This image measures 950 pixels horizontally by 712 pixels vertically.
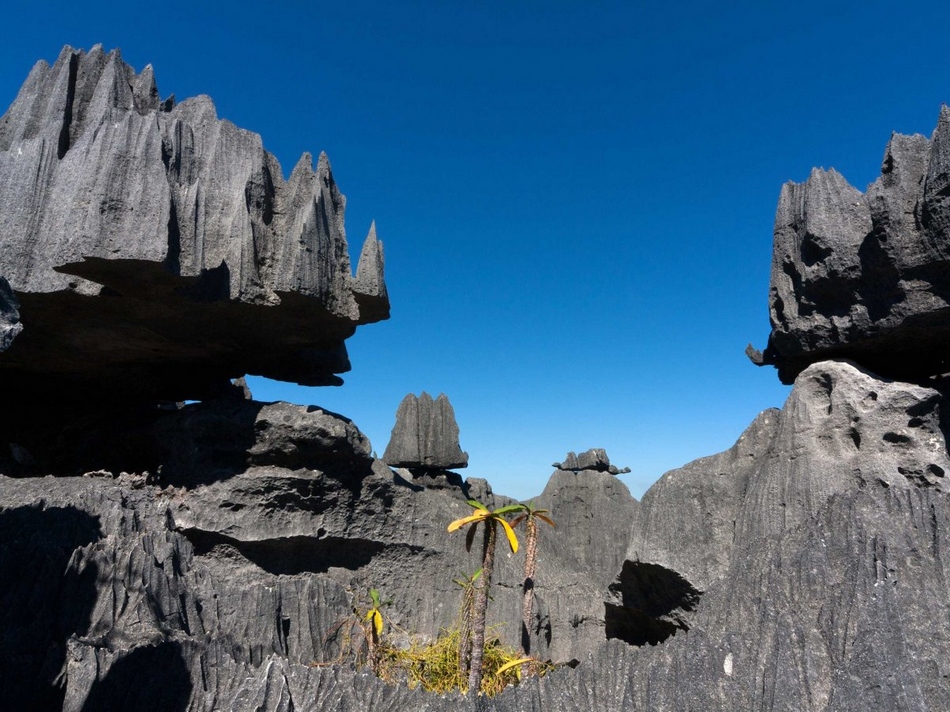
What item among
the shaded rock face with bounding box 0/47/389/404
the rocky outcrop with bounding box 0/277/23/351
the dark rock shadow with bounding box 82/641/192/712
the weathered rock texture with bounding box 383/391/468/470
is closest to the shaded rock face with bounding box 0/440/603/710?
the dark rock shadow with bounding box 82/641/192/712

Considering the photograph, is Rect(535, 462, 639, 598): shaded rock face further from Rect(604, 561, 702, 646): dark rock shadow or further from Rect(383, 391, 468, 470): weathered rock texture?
Rect(604, 561, 702, 646): dark rock shadow

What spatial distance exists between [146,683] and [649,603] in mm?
5892

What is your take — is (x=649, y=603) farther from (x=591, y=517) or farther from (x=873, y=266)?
(x=591, y=517)

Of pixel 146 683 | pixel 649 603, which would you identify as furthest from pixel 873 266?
pixel 146 683

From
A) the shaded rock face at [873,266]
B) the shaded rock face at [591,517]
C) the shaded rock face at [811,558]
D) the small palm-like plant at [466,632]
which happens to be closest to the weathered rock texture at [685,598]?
the shaded rock face at [811,558]

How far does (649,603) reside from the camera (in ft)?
28.3

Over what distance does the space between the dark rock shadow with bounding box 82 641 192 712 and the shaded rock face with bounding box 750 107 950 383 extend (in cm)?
843

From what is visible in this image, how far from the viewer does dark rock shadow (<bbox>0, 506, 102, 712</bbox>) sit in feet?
25.1

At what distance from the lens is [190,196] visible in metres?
10.9

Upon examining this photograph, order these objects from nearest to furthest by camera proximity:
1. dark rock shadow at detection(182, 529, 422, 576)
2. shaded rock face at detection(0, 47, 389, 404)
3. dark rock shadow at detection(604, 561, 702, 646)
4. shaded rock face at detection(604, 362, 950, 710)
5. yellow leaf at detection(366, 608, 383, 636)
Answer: shaded rock face at detection(604, 362, 950, 710)
dark rock shadow at detection(604, 561, 702, 646)
shaded rock face at detection(0, 47, 389, 404)
yellow leaf at detection(366, 608, 383, 636)
dark rock shadow at detection(182, 529, 422, 576)

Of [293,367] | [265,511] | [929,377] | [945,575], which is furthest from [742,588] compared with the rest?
[293,367]

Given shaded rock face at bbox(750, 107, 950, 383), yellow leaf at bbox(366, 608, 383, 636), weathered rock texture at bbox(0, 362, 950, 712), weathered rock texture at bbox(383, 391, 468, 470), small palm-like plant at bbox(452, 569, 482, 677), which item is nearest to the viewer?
weathered rock texture at bbox(0, 362, 950, 712)

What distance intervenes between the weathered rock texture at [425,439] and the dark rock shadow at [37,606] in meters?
11.1

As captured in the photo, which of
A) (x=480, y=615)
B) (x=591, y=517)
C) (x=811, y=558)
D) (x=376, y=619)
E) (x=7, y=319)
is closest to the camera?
(x=7, y=319)
